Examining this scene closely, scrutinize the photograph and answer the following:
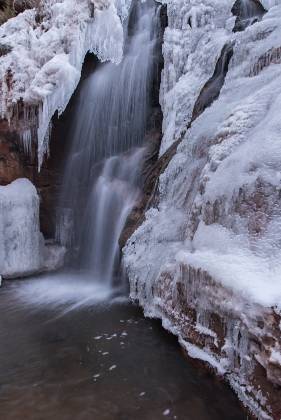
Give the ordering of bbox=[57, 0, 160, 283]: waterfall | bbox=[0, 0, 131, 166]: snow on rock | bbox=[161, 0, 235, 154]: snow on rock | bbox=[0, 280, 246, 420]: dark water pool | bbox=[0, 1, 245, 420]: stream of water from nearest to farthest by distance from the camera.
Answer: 1. bbox=[0, 280, 246, 420]: dark water pool
2. bbox=[0, 1, 245, 420]: stream of water
3. bbox=[161, 0, 235, 154]: snow on rock
4. bbox=[0, 0, 131, 166]: snow on rock
5. bbox=[57, 0, 160, 283]: waterfall

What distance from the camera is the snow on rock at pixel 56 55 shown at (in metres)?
8.02

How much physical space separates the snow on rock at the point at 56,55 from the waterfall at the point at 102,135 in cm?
57

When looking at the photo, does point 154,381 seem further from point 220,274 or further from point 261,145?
point 261,145

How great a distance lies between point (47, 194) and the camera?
893 centimetres

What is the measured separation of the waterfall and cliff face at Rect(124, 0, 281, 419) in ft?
4.74

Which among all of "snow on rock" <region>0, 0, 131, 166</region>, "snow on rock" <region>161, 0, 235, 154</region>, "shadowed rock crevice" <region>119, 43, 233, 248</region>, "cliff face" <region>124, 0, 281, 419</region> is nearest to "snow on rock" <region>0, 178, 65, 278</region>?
"snow on rock" <region>0, 0, 131, 166</region>

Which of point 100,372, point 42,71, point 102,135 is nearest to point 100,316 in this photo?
point 100,372

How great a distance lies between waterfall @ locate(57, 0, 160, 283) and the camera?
824 centimetres

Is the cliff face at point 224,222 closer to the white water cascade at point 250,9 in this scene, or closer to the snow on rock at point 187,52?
the snow on rock at point 187,52

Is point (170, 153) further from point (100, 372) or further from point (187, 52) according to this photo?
point (100, 372)

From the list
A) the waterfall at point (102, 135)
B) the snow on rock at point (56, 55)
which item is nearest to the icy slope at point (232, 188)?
the waterfall at point (102, 135)

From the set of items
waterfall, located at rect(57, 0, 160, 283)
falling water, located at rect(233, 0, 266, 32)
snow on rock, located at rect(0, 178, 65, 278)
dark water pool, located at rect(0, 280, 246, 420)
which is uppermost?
falling water, located at rect(233, 0, 266, 32)

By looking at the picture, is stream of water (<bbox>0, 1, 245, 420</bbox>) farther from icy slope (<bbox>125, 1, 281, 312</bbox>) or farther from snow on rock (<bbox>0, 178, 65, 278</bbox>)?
icy slope (<bbox>125, 1, 281, 312</bbox>)

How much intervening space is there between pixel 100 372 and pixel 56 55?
6460 millimetres
